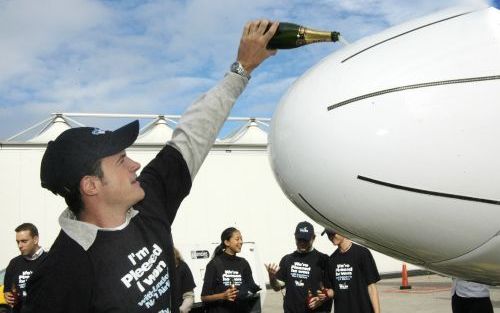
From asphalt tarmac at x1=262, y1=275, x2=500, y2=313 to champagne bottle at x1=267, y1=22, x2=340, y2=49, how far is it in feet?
35.2

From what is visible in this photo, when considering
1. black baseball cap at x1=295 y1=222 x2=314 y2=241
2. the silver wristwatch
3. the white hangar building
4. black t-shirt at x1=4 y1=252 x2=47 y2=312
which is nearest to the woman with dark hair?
black baseball cap at x1=295 y1=222 x2=314 y2=241

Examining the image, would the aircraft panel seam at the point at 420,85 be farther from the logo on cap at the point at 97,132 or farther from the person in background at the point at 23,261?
the person in background at the point at 23,261

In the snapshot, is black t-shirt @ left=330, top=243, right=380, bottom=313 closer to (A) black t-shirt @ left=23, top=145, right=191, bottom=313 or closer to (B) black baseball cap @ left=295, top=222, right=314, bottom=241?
(B) black baseball cap @ left=295, top=222, right=314, bottom=241

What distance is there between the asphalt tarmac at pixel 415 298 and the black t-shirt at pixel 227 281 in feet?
21.6

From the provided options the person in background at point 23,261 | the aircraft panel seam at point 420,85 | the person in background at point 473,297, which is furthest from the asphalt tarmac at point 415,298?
the aircraft panel seam at point 420,85

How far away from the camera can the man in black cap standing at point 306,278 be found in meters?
6.47

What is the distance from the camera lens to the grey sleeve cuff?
271cm

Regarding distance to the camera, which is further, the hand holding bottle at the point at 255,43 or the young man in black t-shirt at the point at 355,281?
the young man in black t-shirt at the point at 355,281

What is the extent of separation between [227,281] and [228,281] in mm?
12

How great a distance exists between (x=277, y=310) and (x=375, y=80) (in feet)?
40.1

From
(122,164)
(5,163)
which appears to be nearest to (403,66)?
(122,164)

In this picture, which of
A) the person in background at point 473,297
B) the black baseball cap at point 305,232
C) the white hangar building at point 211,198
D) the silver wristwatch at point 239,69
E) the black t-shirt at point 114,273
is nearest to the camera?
the black t-shirt at point 114,273

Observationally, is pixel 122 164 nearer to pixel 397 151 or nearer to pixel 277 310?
pixel 397 151

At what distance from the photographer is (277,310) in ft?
44.8
